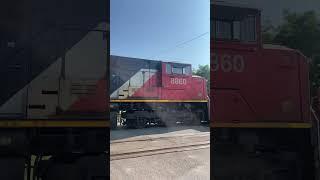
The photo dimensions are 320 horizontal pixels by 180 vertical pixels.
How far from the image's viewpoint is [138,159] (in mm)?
1865

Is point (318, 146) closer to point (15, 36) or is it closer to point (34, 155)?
point (34, 155)

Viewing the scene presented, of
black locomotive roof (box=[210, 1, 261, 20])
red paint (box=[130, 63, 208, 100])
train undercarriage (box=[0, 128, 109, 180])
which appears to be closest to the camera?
train undercarriage (box=[0, 128, 109, 180])

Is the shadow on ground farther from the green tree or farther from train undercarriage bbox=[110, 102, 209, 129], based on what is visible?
the green tree

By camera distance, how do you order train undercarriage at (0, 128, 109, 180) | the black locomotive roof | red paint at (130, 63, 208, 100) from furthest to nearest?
red paint at (130, 63, 208, 100) → the black locomotive roof → train undercarriage at (0, 128, 109, 180)

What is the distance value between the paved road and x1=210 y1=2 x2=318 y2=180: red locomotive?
0.29ft

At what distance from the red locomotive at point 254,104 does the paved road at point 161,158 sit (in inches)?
3.4

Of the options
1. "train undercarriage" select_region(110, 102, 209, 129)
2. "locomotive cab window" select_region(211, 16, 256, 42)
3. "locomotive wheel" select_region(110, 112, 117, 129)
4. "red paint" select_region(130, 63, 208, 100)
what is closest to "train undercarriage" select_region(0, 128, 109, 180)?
"locomotive wheel" select_region(110, 112, 117, 129)

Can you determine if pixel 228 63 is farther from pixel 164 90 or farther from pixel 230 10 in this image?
pixel 164 90

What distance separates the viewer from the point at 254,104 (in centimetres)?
200

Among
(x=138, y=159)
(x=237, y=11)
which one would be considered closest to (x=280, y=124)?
(x=237, y=11)

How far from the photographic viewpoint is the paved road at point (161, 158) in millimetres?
1738

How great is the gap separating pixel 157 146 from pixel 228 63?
63 centimetres

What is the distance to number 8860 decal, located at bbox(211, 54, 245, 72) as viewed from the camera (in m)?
1.89

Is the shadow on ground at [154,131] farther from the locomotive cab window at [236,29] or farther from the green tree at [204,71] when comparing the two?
the locomotive cab window at [236,29]
